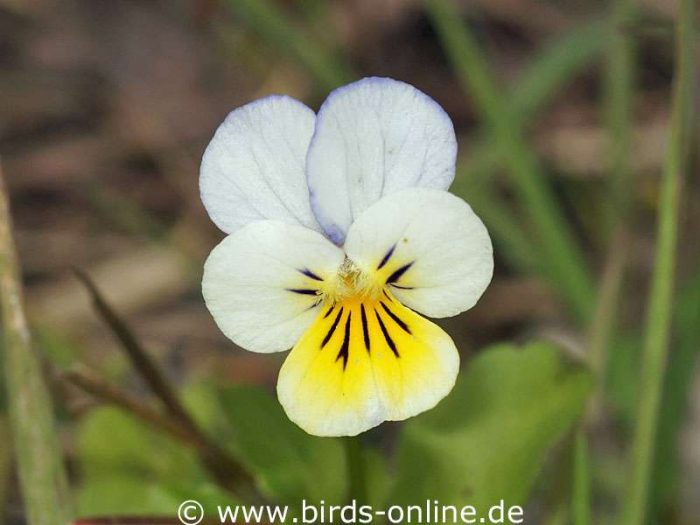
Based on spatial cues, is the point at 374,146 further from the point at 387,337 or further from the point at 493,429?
the point at 493,429

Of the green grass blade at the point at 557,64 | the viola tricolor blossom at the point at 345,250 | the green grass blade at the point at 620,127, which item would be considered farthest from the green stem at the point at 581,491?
the green grass blade at the point at 557,64

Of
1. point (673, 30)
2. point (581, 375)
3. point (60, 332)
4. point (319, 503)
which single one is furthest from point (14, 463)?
point (673, 30)

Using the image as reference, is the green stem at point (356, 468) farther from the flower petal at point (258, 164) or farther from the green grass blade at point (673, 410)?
the green grass blade at point (673, 410)

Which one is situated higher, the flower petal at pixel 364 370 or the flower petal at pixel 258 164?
the flower petal at pixel 258 164

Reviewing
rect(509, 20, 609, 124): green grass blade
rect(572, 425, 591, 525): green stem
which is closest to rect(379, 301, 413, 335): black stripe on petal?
rect(572, 425, 591, 525): green stem

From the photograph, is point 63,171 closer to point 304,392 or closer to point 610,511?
point 610,511

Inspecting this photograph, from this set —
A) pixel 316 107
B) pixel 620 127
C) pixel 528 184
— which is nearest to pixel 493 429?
pixel 528 184
